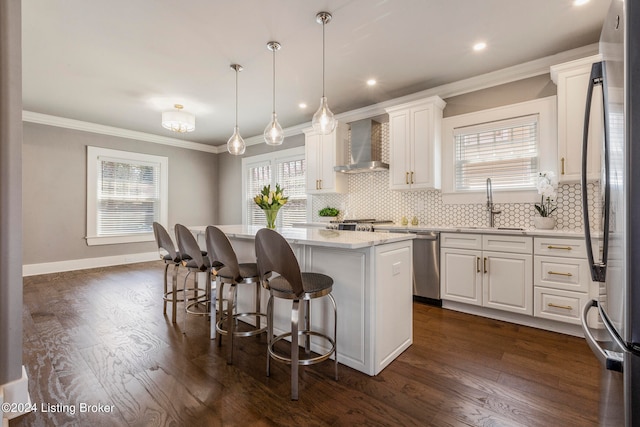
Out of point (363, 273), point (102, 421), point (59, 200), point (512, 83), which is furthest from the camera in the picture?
point (59, 200)

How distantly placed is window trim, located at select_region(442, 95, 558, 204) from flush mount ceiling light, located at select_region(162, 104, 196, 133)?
385 cm

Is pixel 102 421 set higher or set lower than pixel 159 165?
lower

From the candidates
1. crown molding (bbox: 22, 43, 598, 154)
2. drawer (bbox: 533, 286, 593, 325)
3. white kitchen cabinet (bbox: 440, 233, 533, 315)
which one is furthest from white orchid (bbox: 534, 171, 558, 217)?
crown molding (bbox: 22, 43, 598, 154)

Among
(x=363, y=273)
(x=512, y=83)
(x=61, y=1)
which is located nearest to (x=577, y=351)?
(x=363, y=273)

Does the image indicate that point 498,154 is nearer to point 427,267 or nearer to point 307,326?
point 427,267

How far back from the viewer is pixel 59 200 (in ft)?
16.8

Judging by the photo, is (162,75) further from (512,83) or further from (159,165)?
(512,83)

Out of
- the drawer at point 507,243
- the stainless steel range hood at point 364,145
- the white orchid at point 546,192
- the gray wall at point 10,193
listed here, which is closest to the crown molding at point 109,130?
the stainless steel range hood at point 364,145

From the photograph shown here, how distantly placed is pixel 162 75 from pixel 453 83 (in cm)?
362

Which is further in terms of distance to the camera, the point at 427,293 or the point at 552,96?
the point at 427,293

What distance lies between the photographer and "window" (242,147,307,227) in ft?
18.9

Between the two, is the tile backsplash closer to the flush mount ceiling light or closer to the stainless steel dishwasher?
the stainless steel dishwasher

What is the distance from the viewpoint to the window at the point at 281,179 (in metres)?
5.75

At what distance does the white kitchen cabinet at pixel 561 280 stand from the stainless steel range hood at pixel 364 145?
7.15 feet
